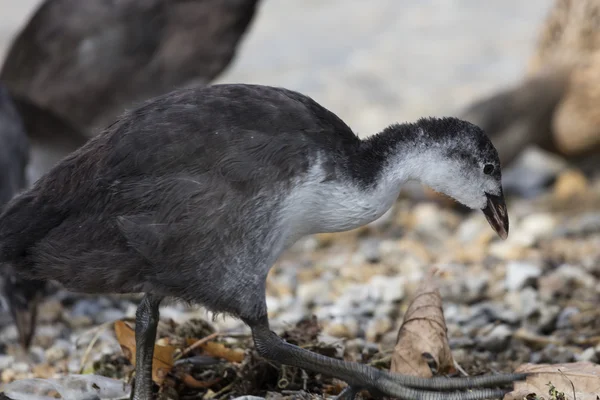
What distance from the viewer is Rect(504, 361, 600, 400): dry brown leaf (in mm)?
3740

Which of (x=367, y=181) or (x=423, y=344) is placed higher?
(x=367, y=181)

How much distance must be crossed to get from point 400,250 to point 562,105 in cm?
371

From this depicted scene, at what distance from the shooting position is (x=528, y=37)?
12250 mm

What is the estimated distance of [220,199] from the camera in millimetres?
3711

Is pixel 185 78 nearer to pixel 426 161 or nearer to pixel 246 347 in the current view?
pixel 246 347

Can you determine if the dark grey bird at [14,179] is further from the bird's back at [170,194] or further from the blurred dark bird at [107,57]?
the bird's back at [170,194]

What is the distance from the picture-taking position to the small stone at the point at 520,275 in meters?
6.04

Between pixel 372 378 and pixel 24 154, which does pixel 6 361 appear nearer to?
pixel 24 154

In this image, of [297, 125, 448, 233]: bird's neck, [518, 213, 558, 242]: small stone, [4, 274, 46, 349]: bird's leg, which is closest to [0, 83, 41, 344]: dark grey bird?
[4, 274, 46, 349]: bird's leg

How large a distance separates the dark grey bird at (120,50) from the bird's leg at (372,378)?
4.67m

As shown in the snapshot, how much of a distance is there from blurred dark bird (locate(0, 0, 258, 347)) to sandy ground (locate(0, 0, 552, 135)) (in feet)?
7.52

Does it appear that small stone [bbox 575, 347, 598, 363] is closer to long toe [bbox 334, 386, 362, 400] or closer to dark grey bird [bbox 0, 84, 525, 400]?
dark grey bird [bbox 0, 84, 525, 400]

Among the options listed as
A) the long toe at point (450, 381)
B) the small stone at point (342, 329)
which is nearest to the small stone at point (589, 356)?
the long toe at point (450, 381)

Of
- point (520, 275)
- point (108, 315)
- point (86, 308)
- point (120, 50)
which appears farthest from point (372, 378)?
point (120, 50)
